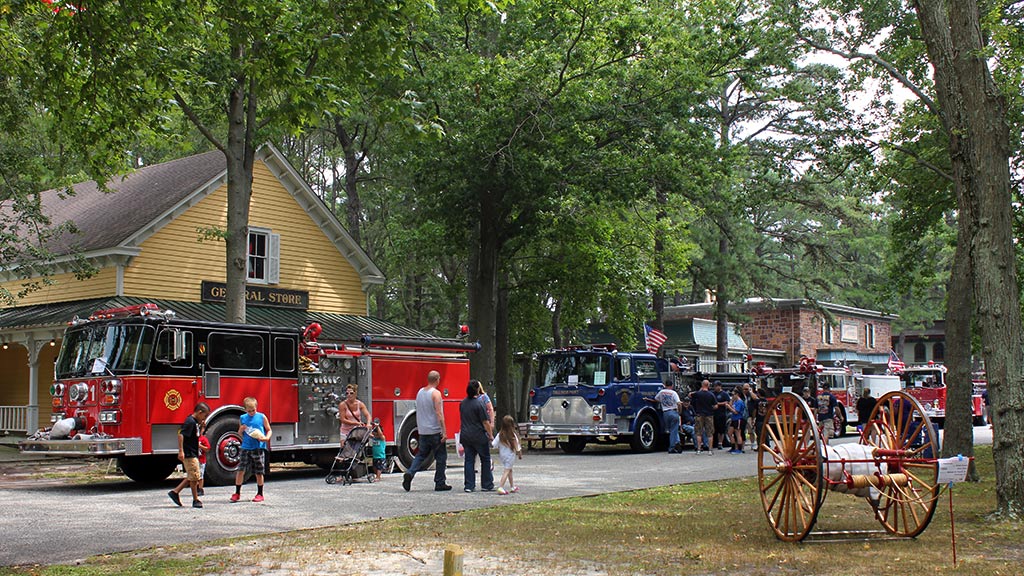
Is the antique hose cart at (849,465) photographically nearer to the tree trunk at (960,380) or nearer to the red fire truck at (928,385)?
the tree trunk at (960,380)

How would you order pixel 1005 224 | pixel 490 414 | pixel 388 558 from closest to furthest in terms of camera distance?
pixel 388 558
pixel 1005 224
pixel 490 414

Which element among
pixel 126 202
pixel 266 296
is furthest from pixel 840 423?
pixel 126 202

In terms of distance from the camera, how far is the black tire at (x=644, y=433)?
2548 cm

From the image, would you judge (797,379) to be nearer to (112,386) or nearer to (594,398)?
(594,398)

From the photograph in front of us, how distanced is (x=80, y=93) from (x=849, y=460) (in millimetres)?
10003

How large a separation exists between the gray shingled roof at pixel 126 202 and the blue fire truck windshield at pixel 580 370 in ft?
34.6

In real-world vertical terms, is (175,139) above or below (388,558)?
above

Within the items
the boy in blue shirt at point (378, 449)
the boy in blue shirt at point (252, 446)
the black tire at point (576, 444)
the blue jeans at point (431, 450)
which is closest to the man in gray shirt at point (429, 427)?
the blue jeans at point (431, 450)

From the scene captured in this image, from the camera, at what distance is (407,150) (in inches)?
1086

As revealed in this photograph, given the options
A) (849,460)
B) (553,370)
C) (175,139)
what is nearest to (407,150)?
(553,370)

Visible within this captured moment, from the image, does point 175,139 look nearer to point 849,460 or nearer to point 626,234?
point 849,460

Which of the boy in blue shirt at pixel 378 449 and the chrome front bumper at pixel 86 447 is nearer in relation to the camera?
the chrome front bumper at pixel 86 447

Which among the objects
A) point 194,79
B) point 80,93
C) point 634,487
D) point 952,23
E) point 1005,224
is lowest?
point 634,487

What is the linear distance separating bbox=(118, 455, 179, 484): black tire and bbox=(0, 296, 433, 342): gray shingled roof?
20.4ft
